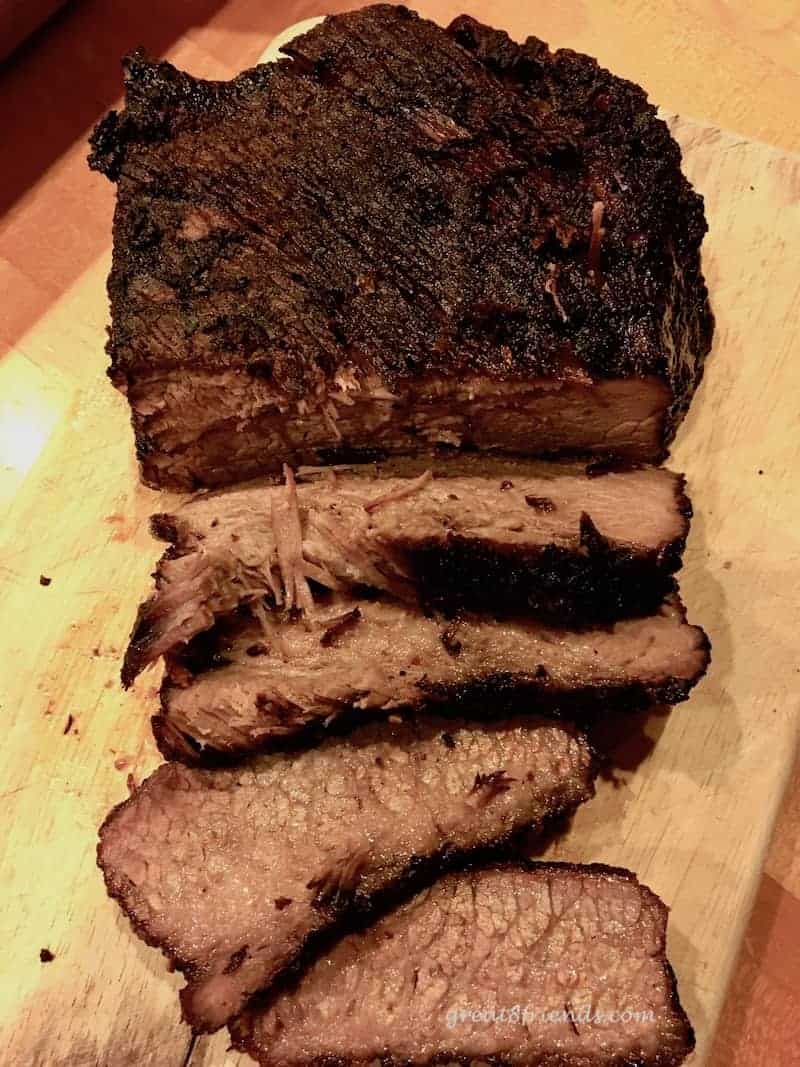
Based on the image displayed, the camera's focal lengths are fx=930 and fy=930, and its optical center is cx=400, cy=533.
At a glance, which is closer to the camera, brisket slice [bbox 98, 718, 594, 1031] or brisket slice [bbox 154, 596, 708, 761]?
brisket slice [bbox 98, 718, 594, 1031]

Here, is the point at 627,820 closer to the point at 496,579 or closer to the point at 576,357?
the point at 496,579

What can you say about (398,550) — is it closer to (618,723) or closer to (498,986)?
(618,723)

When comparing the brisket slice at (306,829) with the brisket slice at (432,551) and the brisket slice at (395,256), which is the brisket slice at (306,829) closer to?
the brisket slice at (432,551)

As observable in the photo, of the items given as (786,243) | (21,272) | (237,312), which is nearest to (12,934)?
(237,312)

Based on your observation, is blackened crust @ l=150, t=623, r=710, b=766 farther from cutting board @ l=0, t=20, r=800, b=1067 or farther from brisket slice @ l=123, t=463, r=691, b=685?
cutting board @ l=0, t=20, r=800, b=1067

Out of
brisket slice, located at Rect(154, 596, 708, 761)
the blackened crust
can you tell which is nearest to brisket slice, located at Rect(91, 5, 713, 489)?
brisket slice, located at Rect(154, 596, 708, 761)
